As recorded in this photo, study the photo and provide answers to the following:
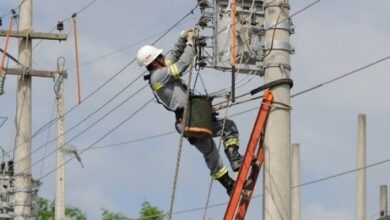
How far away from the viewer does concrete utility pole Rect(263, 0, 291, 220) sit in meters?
14.2

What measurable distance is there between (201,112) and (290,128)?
122cm

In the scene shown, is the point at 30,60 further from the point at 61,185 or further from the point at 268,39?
the point at 268,39

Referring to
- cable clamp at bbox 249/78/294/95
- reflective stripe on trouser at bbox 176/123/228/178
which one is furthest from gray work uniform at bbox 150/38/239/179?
cable clamp at bbox 249/78/294/95

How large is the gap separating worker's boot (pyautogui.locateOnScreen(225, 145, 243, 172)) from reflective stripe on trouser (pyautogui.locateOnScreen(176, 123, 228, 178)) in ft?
0.36

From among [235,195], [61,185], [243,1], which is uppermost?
[61,185]

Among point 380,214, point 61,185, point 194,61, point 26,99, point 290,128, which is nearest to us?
point 290,128

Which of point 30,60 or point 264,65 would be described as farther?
point 30,60

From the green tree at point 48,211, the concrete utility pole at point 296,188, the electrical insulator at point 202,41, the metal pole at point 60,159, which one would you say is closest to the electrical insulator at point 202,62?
the electrical insulator at point 202,41

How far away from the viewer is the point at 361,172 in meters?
33.9

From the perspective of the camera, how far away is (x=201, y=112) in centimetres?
1534

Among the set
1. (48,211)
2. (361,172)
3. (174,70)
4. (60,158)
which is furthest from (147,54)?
(48,211)

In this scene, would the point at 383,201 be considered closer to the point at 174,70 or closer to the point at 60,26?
the point at 60,26

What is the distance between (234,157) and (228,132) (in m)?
0.30

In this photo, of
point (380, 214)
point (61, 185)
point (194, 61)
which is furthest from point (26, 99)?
point (194, 61)
